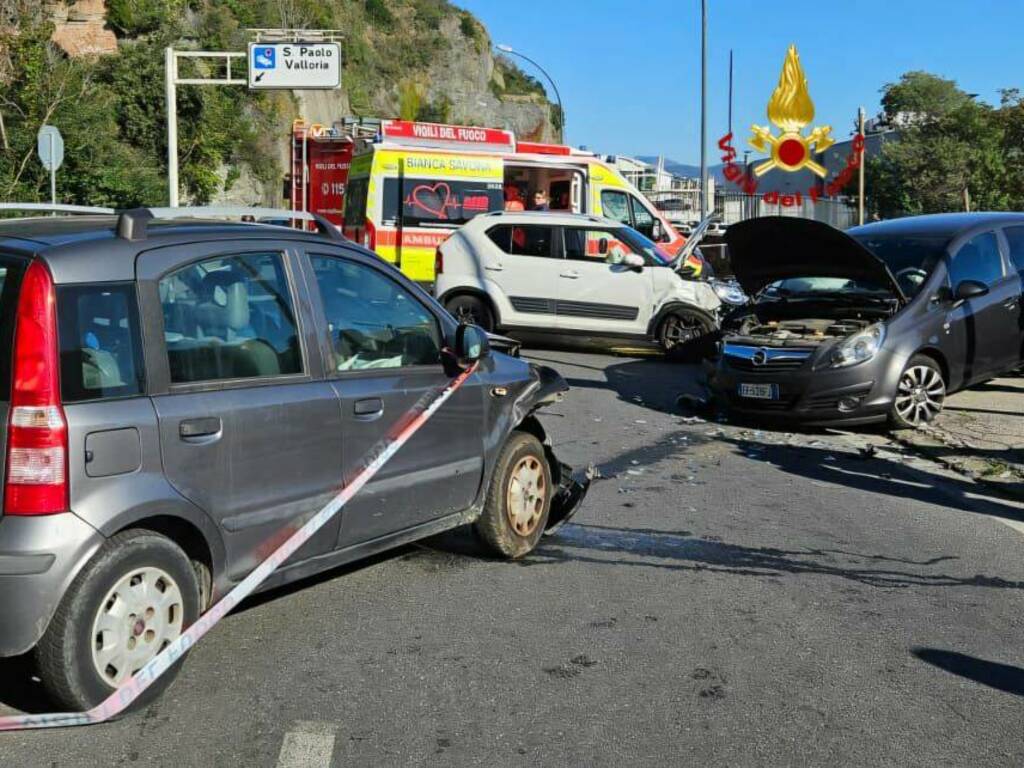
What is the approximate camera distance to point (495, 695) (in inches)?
168

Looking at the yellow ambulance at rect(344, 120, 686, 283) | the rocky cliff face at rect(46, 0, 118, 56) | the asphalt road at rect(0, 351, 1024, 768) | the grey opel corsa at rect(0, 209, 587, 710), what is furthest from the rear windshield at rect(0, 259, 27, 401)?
the rocky cliff face at rect(46, 0, 118, 56)

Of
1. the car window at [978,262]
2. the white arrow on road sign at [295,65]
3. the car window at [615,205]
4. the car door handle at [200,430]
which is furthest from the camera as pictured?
the white arrow on road sign at [295,65]

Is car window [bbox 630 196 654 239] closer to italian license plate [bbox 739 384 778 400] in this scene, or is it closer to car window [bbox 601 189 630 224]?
car window [bbox 601 189 630 224]

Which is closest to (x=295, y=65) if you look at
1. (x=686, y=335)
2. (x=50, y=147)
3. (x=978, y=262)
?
(x=50, y=147)

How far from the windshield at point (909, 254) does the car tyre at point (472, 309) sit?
18.9 ft

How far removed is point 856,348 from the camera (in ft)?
33.1

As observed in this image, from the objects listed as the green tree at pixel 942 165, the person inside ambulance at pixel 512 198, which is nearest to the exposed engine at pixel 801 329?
the person inside ambulance at pixel 512 198

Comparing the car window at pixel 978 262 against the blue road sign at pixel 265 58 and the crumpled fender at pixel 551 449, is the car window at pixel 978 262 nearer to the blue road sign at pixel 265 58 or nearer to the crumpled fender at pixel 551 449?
the crumpled fender at pixel 551 449

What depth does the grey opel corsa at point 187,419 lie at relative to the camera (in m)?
3.76

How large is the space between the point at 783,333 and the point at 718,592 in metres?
5.44

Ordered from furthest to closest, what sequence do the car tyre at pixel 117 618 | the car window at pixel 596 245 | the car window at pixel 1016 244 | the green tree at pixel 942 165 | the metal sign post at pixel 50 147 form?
the green tree at pixel 942 165 → the metal sign post at pixel 50 147 → the car window at pixel 596 245 → the car window at pixel 1016 244 → the car tyre at pixel 117 618

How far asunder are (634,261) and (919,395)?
5535mm

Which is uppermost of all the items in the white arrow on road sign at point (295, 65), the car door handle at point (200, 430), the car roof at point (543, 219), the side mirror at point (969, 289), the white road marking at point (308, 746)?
the white arrow on road sign at point (295, 65)

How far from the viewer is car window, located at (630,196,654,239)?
19.5 metres
